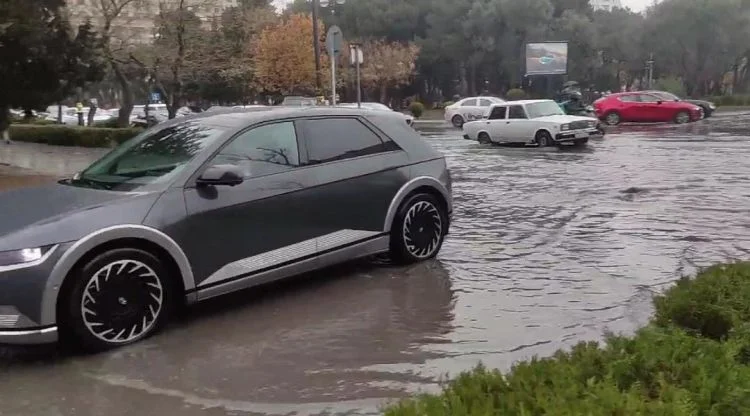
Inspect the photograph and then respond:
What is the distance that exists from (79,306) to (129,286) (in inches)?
14.4

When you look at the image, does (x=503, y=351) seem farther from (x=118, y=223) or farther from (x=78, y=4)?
(x=78, y=4)

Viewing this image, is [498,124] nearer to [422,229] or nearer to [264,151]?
[422,229]

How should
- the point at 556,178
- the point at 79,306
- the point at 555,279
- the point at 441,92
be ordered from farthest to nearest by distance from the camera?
1. the point at 441,92
2. the point at 556,178
3. the point at 555,279
4. the point at 79,306

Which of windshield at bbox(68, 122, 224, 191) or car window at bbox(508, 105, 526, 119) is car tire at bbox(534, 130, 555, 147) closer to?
car window at bbox(508, 105, 526, 119)

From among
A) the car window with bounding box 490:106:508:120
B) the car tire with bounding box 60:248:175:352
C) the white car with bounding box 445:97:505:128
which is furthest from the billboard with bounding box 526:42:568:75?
the car tire with bounding box 60:248:175:352

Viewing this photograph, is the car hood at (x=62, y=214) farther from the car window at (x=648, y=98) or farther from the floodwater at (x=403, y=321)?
the car window at (x=648, y=98)

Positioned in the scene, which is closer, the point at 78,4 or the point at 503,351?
the point at 503,351

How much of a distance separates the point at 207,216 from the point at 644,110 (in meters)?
30.4

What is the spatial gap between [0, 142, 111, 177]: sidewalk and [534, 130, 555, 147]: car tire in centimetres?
1209

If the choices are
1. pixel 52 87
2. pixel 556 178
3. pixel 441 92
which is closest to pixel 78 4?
pixel 52 87

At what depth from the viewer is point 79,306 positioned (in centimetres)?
518

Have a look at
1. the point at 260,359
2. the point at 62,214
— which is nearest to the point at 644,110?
the point at 260,359

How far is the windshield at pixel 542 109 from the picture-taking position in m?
23.6

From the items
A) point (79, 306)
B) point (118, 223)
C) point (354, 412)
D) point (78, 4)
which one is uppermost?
point (78, 4)
